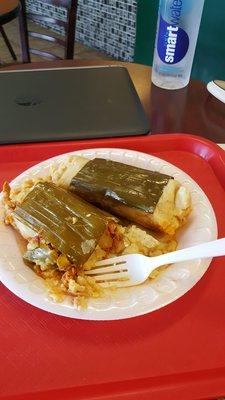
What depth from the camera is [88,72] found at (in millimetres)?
1029

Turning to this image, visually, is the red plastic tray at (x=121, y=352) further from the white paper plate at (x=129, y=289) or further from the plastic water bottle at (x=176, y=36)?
the plastic water bottle at (x=176, y=36)

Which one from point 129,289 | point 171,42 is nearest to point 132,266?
point 129,289

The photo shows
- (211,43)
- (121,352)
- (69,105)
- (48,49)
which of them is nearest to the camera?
(121,352)

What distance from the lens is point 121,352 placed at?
50 centimetres

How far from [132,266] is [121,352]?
0.40 feet

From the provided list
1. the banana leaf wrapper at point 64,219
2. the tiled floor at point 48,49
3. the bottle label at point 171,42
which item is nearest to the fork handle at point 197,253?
the banana leaf wrapper at point 64,219

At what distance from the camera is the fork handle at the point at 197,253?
53 cm

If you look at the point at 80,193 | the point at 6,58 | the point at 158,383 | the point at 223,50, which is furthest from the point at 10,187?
the point at 6,58

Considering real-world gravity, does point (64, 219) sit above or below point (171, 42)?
below

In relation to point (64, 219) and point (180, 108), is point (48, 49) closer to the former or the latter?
point (180, 108)

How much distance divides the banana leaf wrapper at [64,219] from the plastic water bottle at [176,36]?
1.64 ft

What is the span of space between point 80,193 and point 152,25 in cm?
195

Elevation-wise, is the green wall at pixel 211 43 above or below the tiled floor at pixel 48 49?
above

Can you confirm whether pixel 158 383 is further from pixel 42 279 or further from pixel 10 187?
pixel 10 187
